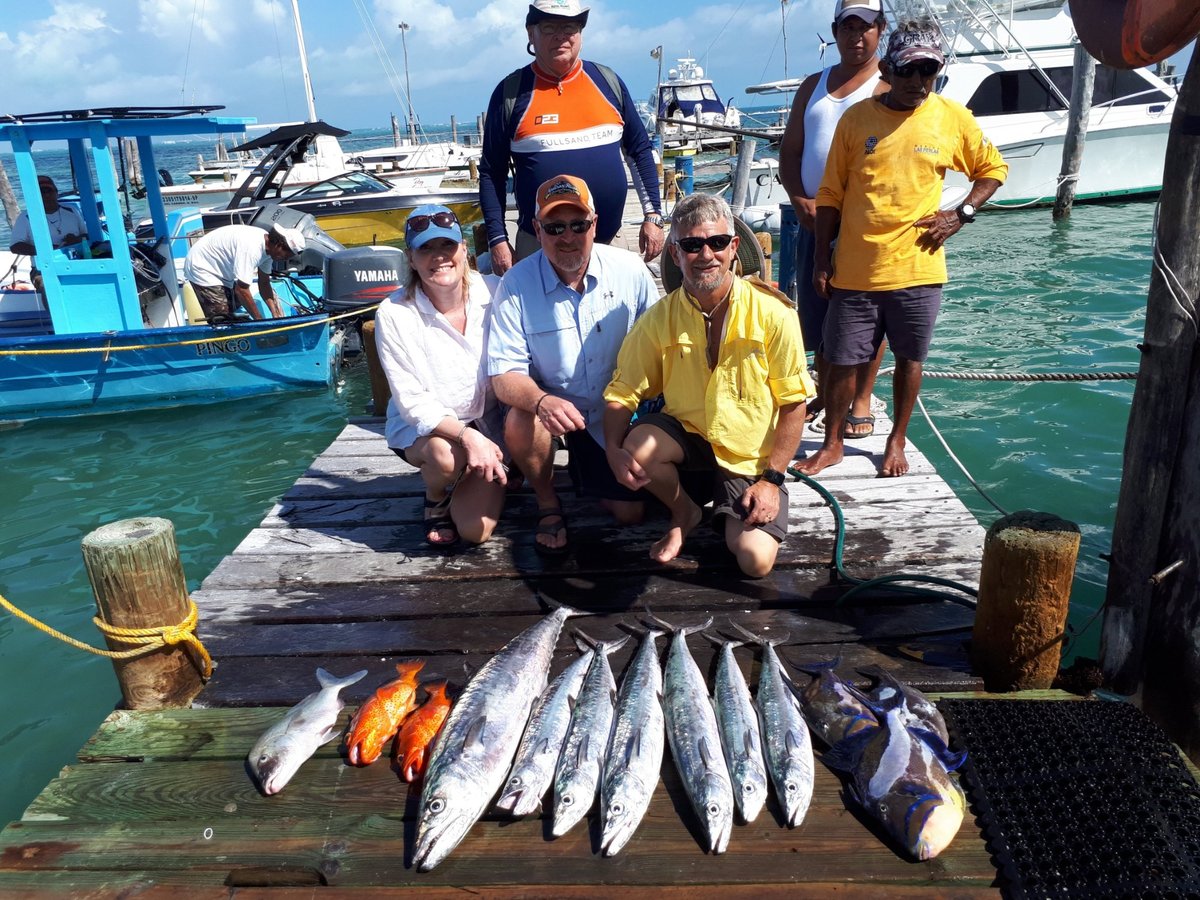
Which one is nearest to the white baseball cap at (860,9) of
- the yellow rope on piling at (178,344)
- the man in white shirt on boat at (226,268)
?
the yellow rope on piling at (178,344)

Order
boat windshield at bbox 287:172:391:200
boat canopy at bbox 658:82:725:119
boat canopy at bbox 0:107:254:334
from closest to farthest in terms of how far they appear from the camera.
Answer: boat canopy at bbox 0:107:254:334
boat windshield at bbox 287:172:391:200
boat canopy at bbox 658:82:725:119

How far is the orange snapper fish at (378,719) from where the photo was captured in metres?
2.59

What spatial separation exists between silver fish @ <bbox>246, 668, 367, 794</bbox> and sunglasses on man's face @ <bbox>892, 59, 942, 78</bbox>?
3371mm

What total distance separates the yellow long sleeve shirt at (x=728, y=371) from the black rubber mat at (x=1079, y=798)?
3.98 feet

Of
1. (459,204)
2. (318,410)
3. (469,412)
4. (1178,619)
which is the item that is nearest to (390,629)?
(469,412)

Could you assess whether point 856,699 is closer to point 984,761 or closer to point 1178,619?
point 984,761

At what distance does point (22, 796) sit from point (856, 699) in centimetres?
370

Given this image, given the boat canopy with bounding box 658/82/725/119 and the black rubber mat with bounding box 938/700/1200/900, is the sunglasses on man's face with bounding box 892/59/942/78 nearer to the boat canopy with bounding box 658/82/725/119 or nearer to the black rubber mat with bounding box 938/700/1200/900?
the black rubber mat with bounding box 938/700/1200/900

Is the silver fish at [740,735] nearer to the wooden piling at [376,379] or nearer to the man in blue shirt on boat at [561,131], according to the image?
the man in blue shirt on boat at [561,131]

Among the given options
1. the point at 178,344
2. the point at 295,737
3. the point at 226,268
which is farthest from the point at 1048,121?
the point at 295,737

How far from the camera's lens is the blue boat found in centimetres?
780

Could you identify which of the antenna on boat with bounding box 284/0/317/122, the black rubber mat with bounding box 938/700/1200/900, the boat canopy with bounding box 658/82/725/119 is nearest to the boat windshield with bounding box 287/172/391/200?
the antenna on boat with bounding box 284/0/317/122

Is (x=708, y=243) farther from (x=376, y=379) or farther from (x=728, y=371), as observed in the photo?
(x=376, y=379)

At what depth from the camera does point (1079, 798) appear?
234 centimetres
